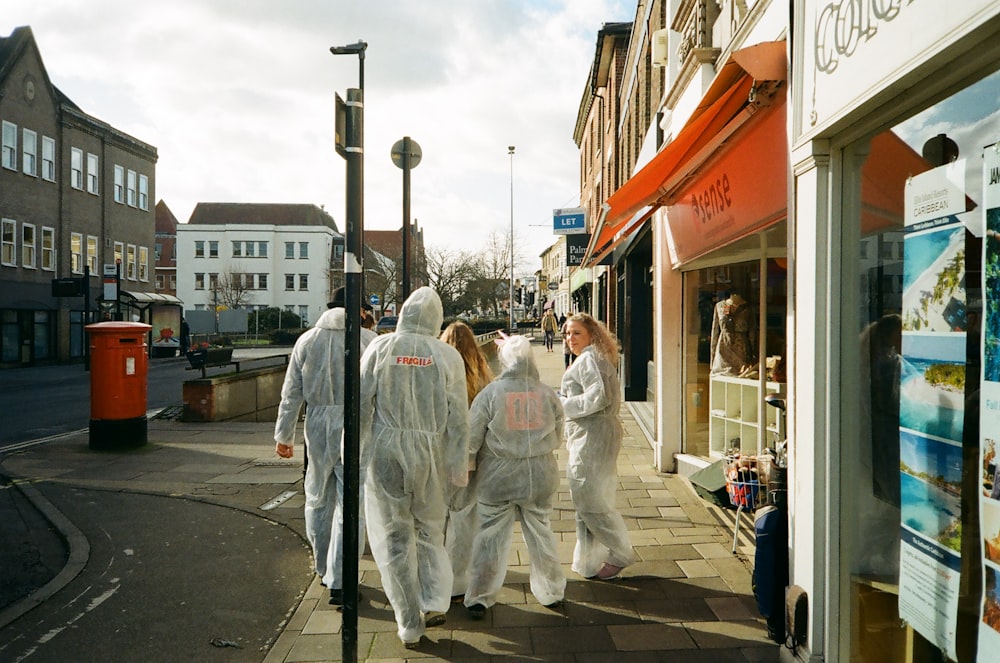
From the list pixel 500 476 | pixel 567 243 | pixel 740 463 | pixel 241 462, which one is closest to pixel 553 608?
pixel 500 476

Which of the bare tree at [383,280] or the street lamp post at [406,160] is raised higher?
the bare tree at [383,280]

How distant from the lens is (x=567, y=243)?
754 inches

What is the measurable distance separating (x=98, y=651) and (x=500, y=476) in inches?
88.4

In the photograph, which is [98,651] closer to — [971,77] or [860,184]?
[860,184]

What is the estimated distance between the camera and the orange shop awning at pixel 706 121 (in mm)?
3844

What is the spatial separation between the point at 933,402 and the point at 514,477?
2.30 meters

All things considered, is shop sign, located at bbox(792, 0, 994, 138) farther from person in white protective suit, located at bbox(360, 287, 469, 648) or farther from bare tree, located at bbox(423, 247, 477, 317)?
bare tree, located at bbox(423, 247, 477, 317)

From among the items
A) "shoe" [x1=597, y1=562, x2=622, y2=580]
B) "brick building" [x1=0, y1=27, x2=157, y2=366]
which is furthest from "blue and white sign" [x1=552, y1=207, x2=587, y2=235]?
"brick building" [x1=0, y1=27, x2=157, y2=366]

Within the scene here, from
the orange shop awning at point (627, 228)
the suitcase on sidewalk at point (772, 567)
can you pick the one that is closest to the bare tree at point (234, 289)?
the orange shop awning at point (627, 228)

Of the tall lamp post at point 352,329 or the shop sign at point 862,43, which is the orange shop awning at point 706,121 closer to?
the shop sign at point 862,43

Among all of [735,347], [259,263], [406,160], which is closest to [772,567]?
[735,347]

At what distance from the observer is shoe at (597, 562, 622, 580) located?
16.3ft

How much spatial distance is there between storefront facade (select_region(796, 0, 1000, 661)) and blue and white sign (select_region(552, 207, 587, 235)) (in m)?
13.2

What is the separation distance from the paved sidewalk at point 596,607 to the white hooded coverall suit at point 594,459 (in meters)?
0.21
